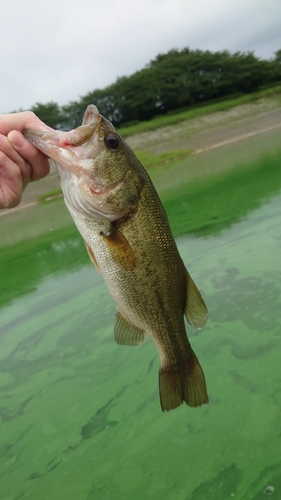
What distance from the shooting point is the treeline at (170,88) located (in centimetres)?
4184

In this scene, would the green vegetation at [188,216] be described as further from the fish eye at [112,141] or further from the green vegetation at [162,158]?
the green vegetation at [162,158]

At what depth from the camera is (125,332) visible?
220 centimetres

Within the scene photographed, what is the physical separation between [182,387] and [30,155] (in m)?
1.32

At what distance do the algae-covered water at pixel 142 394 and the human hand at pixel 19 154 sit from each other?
2.41 m

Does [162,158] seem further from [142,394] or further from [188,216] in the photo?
[142,394]

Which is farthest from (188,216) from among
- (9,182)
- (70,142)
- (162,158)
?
(162,158)

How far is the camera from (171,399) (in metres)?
2.10

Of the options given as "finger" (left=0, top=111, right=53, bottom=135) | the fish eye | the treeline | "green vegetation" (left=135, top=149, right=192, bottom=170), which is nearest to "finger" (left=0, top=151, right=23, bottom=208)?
"finger" (left=0, top=111, right=53, bottom=135)

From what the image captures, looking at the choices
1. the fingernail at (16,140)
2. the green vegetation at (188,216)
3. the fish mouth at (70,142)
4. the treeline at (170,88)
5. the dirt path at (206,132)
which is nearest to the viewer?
the fish mouth at (70,142)

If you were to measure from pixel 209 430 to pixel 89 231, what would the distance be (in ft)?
7.91

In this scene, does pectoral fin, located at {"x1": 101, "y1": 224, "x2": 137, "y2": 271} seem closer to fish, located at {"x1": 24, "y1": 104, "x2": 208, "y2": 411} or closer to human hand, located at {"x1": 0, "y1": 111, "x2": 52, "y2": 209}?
fish, located at {"x1": 24, "y1": 104, "x2": 208, "y2": 411}

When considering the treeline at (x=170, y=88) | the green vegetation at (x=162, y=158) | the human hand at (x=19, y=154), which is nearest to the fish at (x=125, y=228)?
the human hand at (x=19, y=154)

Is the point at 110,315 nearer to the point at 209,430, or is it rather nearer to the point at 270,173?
the point at 209,430

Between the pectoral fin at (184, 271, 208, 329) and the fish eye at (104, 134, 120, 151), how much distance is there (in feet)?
2.28
